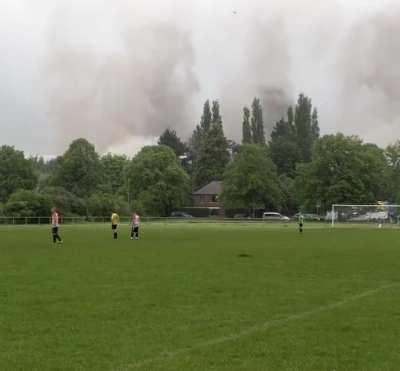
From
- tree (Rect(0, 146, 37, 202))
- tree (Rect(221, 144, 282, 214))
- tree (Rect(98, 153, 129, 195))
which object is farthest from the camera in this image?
tree (Rect(98, 153, 129, 195))

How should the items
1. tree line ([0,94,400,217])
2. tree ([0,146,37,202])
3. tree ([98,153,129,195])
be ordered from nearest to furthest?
tree line ([0,94,400,217]) < tree ([0,146,37,202]) < tree ([98,153,129,195])

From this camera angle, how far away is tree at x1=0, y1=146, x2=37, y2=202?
128m

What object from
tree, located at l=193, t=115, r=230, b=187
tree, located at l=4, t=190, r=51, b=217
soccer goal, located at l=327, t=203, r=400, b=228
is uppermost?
tree, located at l=193, t=115, r=230, b=187

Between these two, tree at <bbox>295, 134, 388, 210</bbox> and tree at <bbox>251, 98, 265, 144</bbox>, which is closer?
tree at <bbox>295, 134, 388, 210</bbox>

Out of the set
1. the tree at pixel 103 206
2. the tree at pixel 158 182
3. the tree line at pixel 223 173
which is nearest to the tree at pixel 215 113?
the tree line at pixel 223 173

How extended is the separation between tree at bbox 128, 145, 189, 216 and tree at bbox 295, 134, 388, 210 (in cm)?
2465

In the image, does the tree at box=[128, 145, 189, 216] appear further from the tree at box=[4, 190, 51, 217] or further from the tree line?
the tree at box=[4, 190, 51, 217]

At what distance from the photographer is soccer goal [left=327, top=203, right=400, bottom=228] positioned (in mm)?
74875

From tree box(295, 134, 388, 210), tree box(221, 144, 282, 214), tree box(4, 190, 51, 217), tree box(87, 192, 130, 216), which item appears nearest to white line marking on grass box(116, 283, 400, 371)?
tree box(4, 190, 51, 217)

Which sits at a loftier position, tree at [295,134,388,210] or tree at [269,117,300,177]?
tree at [269,117,300,177]

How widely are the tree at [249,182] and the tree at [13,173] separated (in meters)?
39.6

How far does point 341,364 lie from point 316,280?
9.28m

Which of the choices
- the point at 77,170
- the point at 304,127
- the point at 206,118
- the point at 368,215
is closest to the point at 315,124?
the point at 304,127

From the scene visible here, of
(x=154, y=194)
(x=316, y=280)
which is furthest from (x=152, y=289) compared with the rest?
(x=154, y=194)
